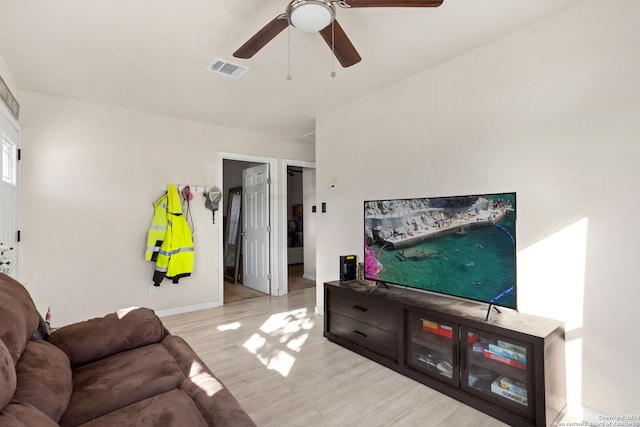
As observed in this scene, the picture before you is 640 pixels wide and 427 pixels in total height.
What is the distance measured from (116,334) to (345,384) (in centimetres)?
161

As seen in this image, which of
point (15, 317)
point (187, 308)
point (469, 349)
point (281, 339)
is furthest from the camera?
point (187, 308)

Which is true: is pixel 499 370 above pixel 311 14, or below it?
below

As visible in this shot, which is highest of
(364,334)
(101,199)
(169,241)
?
(101,199)

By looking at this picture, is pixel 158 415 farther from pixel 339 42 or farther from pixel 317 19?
pixel 339 42

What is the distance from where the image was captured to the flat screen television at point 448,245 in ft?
7.18

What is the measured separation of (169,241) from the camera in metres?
4.06

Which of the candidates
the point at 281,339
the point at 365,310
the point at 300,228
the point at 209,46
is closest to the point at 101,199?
the point at 209,46

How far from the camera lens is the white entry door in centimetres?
528

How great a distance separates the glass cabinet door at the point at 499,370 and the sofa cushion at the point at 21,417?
222cm

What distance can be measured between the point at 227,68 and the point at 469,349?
2.94 meters

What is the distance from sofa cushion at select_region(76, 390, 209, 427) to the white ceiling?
220 centimetres

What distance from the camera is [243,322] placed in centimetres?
392

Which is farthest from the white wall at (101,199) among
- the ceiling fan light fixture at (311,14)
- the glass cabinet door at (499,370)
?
the glass cabinet door at (499,370)

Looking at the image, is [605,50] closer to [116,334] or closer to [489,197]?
[489,197]
